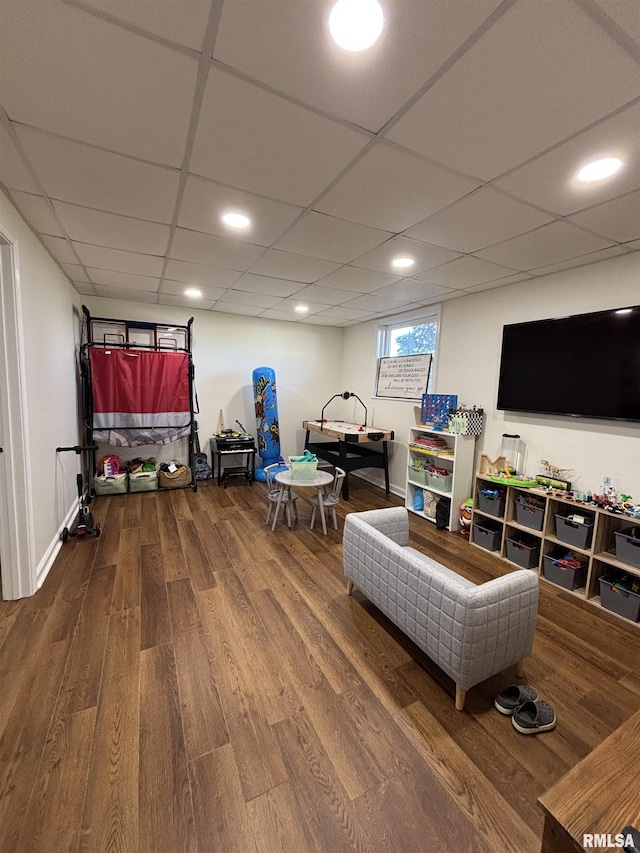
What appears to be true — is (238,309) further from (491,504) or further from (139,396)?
(491,504)

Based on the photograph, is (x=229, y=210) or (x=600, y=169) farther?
(x=229, y=210)

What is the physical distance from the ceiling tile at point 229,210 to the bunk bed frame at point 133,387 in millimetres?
2478

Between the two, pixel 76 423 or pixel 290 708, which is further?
pixel 76 423

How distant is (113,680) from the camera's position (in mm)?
1678

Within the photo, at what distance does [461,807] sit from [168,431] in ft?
14.6

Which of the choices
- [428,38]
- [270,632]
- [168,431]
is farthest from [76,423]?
[428,38]

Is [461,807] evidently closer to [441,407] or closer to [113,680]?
[113,680]

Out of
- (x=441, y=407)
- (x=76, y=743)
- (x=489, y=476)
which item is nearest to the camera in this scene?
(x=76, y=743)

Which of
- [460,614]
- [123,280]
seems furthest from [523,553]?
[123,280]

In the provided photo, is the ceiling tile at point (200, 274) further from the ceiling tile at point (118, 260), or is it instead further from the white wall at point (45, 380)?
the white wall at point (45, 380)

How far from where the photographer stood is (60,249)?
9.04 ft

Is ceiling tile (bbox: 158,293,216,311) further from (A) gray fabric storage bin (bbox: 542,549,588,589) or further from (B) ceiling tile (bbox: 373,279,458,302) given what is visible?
(A) gray fabric storage bin (bbox: 542,549,588,589)

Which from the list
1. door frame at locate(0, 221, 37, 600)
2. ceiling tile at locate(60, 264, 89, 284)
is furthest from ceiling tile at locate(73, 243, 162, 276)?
door frame at locate(0, 221, 37, 600)

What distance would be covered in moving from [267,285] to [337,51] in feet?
8.60
